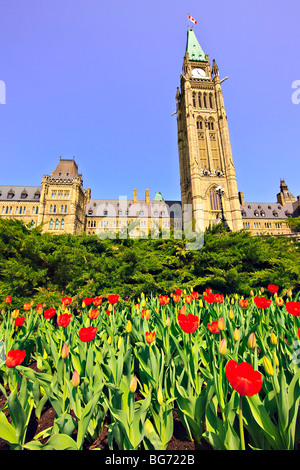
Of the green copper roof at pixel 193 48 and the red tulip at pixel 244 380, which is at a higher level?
the green copper roof at pixel 193 48

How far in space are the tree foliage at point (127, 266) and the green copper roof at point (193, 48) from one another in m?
60.5

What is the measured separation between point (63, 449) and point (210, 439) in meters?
0.87

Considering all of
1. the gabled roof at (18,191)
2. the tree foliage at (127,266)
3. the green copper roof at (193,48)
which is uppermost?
the green copper roof at (193,48)

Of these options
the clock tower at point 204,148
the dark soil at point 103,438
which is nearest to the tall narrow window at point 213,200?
the clock tower at point 204,148

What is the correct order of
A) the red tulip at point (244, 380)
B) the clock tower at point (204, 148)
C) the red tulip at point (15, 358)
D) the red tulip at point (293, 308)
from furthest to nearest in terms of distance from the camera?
the clock tower at point (204, 148) < the red tulip at point (293, 308) < the red tulip at point (15, 358) < the red tulip at point (244, 380)

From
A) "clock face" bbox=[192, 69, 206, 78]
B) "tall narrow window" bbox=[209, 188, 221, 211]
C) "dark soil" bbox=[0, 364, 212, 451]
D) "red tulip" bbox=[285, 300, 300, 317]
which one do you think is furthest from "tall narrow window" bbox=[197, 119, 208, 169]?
"dark soil" bbox=[0, 364, 212, 451]

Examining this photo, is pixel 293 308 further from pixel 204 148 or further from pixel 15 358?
pixel 204 148

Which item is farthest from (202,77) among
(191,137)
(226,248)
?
(226,248)

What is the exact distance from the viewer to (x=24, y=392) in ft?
5.03

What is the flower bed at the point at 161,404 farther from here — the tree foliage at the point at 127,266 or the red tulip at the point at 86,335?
the tree foliage at the point at 127,266

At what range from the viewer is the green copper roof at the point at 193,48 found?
5031cm

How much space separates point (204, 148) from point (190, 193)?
10.9 metres

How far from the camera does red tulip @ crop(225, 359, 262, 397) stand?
115cm

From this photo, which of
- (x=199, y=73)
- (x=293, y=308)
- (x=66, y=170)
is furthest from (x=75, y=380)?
(x=199, y=73)
